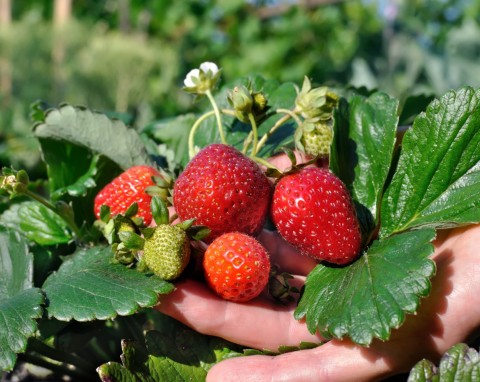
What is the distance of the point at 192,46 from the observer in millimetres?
5238

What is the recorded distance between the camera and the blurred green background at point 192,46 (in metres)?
3.43

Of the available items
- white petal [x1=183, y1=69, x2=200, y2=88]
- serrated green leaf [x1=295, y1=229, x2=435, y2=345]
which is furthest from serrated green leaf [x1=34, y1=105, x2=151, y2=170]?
serrated green leaf [x1=295, y1=229, x2=435, y2=345]

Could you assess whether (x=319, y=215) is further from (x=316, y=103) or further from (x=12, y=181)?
(x=12, y=181)

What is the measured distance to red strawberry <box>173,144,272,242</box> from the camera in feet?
2.69

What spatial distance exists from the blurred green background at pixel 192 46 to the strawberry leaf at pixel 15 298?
2103 millimetres

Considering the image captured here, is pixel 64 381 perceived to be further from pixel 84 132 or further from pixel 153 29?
pixel 153 29

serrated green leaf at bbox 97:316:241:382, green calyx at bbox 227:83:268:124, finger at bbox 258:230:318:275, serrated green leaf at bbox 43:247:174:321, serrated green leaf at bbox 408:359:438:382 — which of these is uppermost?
green calyx at bbox 227:83:268:124

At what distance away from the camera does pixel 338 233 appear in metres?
0.82

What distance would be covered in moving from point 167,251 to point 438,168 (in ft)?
1.26

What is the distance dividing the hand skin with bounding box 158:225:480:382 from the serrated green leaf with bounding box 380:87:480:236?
0.05 metres

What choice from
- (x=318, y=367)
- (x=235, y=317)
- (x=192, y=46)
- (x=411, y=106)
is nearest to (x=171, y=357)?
(x=235, y=317)

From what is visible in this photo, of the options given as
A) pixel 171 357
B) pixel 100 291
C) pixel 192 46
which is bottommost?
pixel 192 46

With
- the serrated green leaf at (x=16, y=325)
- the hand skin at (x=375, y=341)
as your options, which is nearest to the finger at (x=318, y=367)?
the hand skin at (x=375, y=341)

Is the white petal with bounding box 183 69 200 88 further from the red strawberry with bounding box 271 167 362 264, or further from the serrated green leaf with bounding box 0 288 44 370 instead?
the serrated green leaf with bounding box 0 288 44 370
